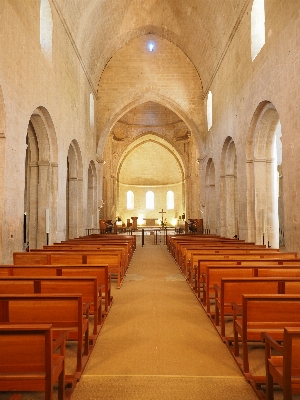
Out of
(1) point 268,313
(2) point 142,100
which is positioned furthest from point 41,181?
(2) point 142,100

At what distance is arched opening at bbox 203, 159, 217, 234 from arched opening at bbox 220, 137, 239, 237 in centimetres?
293

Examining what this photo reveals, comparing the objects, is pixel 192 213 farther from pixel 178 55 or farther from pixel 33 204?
pixel 33 204

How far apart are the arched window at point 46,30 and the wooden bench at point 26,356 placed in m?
11.8

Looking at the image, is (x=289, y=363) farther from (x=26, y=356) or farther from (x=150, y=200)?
(x=150, y=200)

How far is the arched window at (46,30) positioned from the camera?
12250 mm

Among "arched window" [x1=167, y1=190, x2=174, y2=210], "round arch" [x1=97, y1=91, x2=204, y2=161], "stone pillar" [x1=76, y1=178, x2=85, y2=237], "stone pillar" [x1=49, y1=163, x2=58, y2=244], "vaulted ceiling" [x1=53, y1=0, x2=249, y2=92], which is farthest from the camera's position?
"arched window" [x1=167, y1=190, x2=174, y2=210]

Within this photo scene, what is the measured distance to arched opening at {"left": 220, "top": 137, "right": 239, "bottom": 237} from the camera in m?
17.9

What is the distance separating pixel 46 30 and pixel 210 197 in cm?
1340

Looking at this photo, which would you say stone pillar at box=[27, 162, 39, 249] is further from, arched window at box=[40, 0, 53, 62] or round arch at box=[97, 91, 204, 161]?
round arch at box=[97, 91, 204, 161]

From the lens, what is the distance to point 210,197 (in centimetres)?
→ 2186

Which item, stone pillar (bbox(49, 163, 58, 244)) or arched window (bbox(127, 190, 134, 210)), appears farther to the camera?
arched window (bbox(127, 190, 134, 210))

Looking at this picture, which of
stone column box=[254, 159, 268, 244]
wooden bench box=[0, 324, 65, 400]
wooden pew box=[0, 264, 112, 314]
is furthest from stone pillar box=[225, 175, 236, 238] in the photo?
wooden bench box=[0, 324, 65, 400]

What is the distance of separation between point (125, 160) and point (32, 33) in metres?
26.8

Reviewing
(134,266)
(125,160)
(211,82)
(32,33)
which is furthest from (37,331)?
(125,160)
